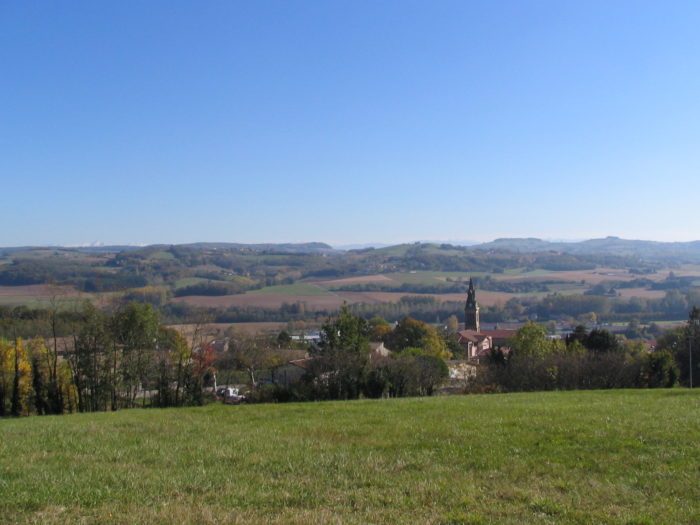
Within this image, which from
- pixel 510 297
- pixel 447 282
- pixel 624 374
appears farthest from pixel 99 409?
pixel 447 282

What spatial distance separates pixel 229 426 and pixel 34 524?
29.2ft

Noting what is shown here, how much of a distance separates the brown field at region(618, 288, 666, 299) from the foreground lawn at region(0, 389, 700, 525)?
125 meters

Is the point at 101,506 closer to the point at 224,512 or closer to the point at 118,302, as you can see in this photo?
the point at 224,512

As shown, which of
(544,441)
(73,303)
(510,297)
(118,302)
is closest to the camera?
(544,441)

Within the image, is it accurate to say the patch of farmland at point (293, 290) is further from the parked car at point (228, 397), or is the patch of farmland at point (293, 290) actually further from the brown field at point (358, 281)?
the parked car at point (228, 397)

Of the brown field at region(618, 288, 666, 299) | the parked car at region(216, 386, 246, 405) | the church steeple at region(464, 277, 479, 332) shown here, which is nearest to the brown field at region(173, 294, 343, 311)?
the church steeple at region(464, 277, 479, 332)

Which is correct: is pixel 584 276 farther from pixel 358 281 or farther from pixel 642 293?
pixel 358 281

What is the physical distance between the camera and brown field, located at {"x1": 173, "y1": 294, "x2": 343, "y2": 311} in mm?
104344

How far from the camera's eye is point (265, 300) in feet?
365

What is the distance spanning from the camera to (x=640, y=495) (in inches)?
290

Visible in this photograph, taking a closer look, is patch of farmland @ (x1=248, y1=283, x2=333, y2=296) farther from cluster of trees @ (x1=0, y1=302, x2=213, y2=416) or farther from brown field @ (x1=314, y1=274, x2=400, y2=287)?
cluster of trees @ (x1=0, y1=302, x2=213, y2=416)

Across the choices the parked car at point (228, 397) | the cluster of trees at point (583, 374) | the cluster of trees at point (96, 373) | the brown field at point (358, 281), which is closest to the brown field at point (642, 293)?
the brown field at point (358, 281)

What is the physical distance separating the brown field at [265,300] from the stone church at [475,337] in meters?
29.0

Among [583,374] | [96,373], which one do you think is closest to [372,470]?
[96,373]
